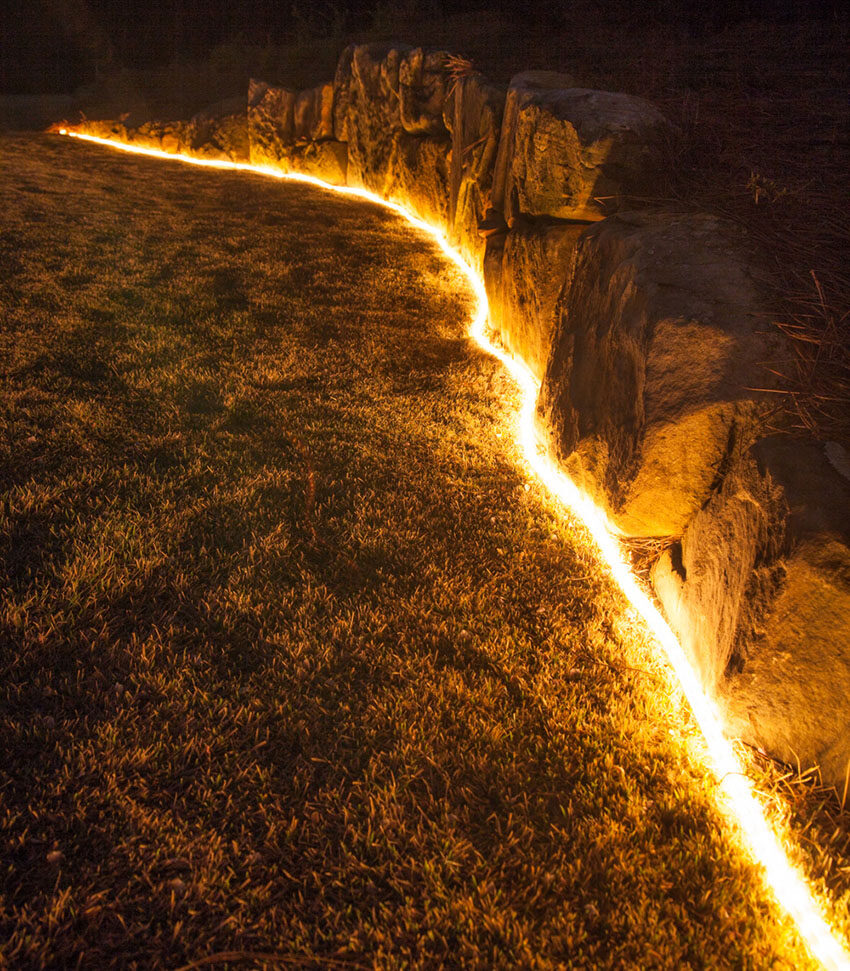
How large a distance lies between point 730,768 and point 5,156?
53.5 ft

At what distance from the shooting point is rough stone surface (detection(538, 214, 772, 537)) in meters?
2.97

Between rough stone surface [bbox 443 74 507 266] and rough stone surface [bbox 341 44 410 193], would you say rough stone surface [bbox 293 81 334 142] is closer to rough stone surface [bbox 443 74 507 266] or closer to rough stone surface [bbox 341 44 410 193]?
rough stone surface [bbox 341 44 410 193]

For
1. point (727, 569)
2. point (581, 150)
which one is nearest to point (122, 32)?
point (581, 150)

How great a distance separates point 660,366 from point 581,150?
2494 millimetres

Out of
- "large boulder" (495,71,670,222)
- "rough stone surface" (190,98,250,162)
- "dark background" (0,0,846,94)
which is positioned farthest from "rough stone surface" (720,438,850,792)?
"dark background" (0,0,846,94)

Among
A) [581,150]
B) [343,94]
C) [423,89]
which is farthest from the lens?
[343,94]

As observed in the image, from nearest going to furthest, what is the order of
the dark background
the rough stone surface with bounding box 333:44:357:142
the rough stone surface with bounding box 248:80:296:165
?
the rough stone surface with bounding box 333:44:357:142 < the rough stone surface with bounding box 248:80:296:165 < the dark background

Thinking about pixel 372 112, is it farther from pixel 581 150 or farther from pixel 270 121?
pixel 581 150

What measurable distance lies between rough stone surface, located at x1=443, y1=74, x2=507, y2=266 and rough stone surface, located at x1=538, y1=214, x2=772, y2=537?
11.8 feet

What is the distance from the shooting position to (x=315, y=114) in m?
13.5

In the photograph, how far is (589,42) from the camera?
8477mm

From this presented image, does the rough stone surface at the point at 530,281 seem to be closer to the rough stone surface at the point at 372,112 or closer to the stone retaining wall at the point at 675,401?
the stone retaining wall at the point at 675,401

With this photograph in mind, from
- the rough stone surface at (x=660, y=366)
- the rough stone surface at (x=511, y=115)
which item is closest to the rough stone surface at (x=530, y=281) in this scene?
the rough stone surface at (x=511, y=115)

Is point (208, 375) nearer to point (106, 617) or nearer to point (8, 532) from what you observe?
point (8, 532)
